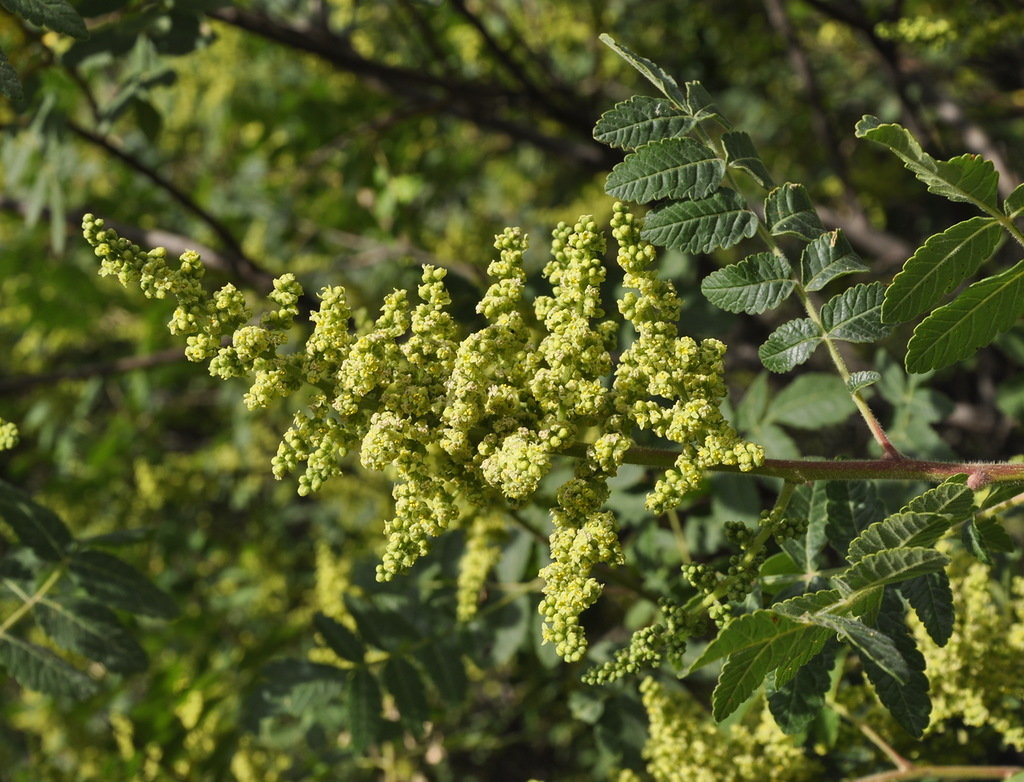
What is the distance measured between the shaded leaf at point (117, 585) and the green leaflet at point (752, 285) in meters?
1.64

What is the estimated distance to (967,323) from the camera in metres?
1.56

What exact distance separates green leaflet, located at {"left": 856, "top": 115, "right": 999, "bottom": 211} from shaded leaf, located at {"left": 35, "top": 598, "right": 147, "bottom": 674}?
2.05 metres

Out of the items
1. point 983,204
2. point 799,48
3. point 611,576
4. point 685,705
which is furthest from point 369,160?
point 983,204

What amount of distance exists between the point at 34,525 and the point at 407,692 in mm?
1043

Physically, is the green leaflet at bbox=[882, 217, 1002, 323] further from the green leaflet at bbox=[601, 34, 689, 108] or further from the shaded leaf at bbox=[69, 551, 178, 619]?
the shaded leaf at bbox=[69, 551, 178, 619]

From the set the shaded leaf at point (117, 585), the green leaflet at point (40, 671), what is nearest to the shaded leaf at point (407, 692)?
the shaded leaf at point (117, 585)

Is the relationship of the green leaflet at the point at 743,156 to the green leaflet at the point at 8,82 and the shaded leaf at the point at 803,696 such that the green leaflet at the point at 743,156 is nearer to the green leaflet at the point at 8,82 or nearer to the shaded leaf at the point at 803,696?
the shaded leaf at the point at 803,696

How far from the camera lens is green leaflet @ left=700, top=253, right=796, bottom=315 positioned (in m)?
1.73

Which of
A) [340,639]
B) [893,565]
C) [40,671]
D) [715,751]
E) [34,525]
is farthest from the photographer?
[340,639]

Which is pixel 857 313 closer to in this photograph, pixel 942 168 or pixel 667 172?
pixel 942 168

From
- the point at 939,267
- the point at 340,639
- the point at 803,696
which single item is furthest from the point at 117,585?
the point at 939,267

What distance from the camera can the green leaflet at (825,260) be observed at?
1.68 m

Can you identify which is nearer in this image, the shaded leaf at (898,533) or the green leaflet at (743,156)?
the shaded leaf at (898,533)

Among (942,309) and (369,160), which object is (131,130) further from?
(942,309)
